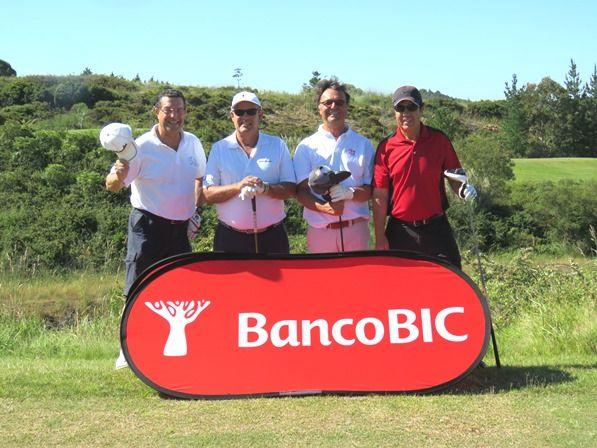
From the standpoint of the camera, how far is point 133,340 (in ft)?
16.9

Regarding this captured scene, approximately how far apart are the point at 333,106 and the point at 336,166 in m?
0.46

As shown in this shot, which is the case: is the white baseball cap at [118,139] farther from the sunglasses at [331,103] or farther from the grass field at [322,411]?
the grass field at [322,411]

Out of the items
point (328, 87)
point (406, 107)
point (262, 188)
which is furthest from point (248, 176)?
point (406, 107)

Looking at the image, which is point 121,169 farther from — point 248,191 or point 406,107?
point 406,107

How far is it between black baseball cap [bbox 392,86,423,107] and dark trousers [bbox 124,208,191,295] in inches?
76.4

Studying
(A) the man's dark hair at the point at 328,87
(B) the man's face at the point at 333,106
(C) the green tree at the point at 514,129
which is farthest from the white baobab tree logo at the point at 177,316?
(C) the green tree at the point at 514,129

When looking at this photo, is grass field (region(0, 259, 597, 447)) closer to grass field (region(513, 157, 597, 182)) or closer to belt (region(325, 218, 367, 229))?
belt (region(325, 218, 367, 229))

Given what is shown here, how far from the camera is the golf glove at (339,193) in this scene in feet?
18.0

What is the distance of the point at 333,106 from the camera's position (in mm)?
5797

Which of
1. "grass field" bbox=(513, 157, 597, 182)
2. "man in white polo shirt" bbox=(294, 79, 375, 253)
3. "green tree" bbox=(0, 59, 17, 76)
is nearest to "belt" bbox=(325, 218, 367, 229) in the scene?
"man in white polo shirt" bbox=(294, 79, 375, 253)

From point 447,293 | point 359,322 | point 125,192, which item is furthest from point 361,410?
point 125,192

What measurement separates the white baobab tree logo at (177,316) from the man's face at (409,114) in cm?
192

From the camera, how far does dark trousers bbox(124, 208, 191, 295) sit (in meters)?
5.91

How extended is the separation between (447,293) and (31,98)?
32.6 m
